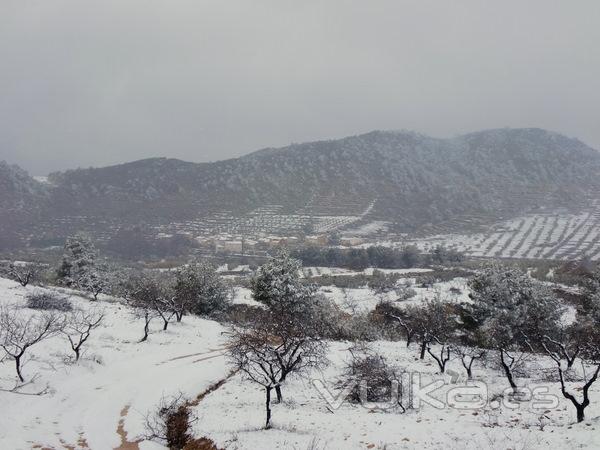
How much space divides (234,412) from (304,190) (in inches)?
6298

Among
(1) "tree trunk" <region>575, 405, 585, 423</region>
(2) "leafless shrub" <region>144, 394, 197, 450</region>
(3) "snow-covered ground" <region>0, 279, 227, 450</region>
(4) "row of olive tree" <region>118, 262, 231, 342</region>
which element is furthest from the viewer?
(4) "row of olive tree" <region>118, 262, 231, 342</region>

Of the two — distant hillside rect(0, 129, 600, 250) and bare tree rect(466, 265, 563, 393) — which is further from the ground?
distant hillside rect(0, 129, 600, 250)

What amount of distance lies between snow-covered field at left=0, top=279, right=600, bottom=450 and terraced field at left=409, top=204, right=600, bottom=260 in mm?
76962

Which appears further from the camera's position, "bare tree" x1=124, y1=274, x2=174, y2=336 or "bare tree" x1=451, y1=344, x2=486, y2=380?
"bare tree" x1=124, y1=274, x2=174, y2=336

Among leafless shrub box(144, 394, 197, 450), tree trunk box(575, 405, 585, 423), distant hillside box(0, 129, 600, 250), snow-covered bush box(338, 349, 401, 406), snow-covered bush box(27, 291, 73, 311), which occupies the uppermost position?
distant hillside box(0, 129, 600, 250)

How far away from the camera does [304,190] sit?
175 metres

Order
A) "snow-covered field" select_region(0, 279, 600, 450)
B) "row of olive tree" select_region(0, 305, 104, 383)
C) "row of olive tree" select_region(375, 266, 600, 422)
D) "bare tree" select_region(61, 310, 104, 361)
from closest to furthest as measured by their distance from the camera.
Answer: "snow-covered field" select_region(0, 279, 600, 450) < "row of olive tree" select_region(0, 305, 104, 383) < "bare tree" select_region(61, 310, 104, 361) < "row of olive tree" select_region(375, 266, 600, 422)

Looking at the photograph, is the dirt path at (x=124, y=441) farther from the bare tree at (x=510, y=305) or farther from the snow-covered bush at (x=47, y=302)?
the bare tree at (x=510, y=305)

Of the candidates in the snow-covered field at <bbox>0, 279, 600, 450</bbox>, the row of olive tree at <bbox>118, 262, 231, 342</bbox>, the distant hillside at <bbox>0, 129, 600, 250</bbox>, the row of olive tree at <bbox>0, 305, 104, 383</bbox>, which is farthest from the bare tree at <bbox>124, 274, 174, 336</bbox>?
the distant hillside at <bbox>0, 129, 600, 250</bbox>

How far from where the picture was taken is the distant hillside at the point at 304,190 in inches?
6033

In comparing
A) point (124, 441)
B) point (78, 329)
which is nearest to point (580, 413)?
point (124, 441)

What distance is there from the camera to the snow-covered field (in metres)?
12.2

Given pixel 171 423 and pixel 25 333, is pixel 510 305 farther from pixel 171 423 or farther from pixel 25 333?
pixel 25 333

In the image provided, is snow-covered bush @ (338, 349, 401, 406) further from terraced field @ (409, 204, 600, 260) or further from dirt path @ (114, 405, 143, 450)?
terraced field @ (409, 204, 600, 260)
